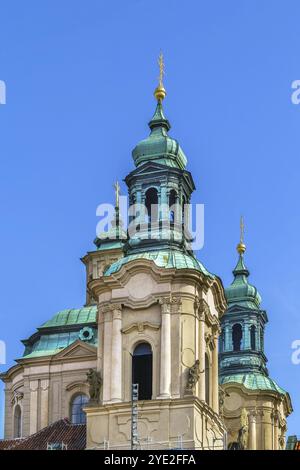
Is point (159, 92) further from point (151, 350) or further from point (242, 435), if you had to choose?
point (242, 435)

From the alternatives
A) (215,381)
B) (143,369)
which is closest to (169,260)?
(143,369)

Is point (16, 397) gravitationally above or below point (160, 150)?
below

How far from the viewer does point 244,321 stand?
71.9 metres

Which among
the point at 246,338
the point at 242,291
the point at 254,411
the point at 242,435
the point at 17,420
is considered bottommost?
the point at 242,435

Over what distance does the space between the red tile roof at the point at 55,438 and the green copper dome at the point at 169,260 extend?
7.39 metres

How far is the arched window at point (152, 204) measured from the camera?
55375mm

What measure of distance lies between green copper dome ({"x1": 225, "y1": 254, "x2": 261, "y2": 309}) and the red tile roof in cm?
1740

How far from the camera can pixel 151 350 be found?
169 ft

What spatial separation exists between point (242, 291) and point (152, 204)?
18.6 m

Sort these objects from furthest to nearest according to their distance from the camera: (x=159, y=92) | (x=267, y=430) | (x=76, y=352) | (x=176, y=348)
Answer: (x=267, y=430), (x=76, y=352), (x=159, y=92), (x=176, y=348)

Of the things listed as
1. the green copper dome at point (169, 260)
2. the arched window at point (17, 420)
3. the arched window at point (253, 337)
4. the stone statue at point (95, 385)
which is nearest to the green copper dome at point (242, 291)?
the arched window at point (253, 337)

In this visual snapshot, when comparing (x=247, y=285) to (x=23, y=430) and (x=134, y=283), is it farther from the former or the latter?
(x=134, y=283)

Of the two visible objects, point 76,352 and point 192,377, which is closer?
point 192,377
